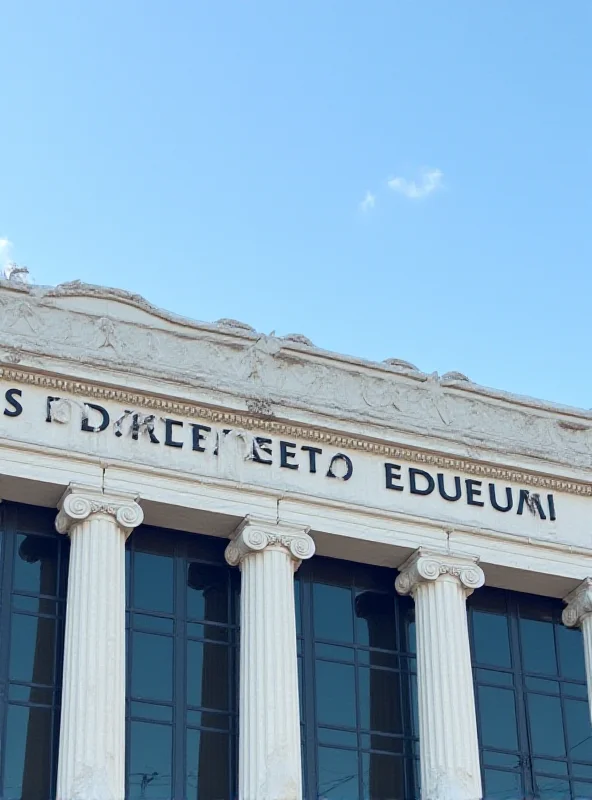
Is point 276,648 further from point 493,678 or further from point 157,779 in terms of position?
point 493,678

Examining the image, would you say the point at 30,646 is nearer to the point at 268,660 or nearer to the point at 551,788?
the point at 268,660

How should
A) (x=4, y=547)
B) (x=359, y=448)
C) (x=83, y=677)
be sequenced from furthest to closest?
(x=359, y=448)
(x=4, y=547)
(x=83, y=677)

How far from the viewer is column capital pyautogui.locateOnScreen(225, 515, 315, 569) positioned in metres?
30.8

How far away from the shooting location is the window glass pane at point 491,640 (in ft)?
108

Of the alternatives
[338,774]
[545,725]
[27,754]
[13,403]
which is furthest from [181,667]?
[545,725]

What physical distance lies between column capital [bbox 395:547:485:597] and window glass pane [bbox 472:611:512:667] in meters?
1.16

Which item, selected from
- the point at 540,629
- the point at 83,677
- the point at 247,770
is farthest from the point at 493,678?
the point at 83,677

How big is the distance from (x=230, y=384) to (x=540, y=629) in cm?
732

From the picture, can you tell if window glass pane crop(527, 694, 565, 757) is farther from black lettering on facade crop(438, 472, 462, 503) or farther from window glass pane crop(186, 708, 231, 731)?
window glass pane crop(186, 708, 231, 731)

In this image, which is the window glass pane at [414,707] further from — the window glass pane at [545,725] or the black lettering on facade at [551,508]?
the black lettering on facade at [551,508]

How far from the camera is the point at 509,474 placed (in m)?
33.5

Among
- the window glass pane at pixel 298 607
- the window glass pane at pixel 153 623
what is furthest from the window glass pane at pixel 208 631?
the window glass pane at pixel 298 607

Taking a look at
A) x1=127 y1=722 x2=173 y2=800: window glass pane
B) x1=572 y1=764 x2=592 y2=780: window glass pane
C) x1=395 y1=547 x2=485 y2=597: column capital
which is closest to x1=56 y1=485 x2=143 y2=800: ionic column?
x1=127 y1=722 x2=173 y2=800: window glass pane

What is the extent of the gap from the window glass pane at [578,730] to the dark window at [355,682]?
312 cm
